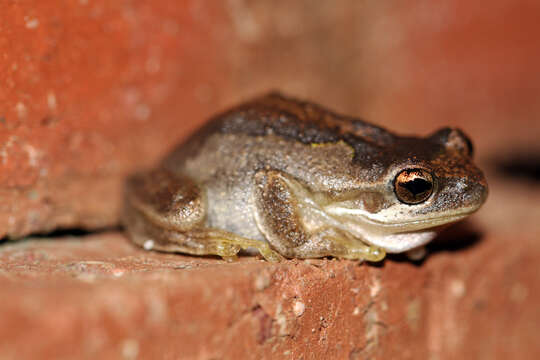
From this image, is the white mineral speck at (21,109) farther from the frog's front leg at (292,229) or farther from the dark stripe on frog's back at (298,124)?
the frog's front leg at (292,229)

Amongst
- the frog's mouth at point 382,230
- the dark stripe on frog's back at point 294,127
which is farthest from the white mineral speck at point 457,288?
the dark stripe on frog's back at point 294,127

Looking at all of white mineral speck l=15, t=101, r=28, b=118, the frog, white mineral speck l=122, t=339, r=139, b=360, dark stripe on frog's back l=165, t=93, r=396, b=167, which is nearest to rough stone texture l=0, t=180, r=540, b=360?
white mineral speck l=122, t=339, r=139, b=360

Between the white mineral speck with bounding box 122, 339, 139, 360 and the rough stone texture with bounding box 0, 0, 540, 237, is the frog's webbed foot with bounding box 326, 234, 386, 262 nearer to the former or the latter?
the white mineral speck with bounding box 122, 339, 139, 360

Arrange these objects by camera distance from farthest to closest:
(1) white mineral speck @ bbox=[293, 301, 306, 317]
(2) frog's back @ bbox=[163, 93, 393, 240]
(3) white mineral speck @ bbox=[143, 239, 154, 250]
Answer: (3) white mineral speck @ bbox=[143, 239, 154, 250], (2) frog's back @ bbox=[163, 93, 393, 240], (1) white mineral speck @ bbox=[293, 301, 306, 317]

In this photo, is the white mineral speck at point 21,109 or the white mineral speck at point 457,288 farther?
the white mineral speck at point 457,288

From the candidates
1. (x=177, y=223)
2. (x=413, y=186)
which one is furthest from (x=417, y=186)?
(x=177, y=223)

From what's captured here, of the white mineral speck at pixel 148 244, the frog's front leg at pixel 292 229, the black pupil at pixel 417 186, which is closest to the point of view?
the black pupil at pixel 417 186

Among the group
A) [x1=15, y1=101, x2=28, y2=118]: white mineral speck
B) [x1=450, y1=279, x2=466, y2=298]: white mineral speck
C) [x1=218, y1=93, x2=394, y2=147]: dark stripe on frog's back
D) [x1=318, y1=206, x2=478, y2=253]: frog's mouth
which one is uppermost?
[x1=218, y1=93, x2=394, y2=147]: dark stripe on frog's back

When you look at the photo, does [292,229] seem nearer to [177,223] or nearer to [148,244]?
[177,223]

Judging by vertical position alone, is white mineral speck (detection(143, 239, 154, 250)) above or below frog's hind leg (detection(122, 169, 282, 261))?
below
